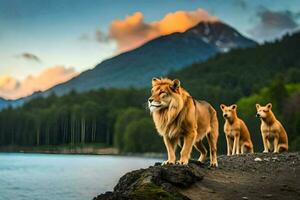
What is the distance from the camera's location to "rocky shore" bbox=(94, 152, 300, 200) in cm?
1323

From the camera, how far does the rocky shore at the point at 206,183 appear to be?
43.4ft

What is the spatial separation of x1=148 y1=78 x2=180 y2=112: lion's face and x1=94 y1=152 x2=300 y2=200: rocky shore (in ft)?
4.69

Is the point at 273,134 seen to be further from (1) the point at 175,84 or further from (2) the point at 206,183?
(1) the point at 175,84

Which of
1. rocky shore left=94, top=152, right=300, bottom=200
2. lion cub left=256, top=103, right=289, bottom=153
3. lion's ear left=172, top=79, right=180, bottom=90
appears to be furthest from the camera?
lion cub left=256, top=103, right=289, bottom=153

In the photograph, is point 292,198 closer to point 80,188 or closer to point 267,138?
point 267,138

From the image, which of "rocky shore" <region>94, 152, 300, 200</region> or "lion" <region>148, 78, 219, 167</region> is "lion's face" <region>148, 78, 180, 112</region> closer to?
"lion" <region>148, 78, 219, 167</region>

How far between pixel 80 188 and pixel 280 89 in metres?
86.4

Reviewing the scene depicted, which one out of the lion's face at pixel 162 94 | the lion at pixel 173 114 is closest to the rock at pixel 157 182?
the lion at pixel 173 114

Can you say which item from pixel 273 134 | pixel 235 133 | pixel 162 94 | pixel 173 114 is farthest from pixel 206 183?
pixel 235 133

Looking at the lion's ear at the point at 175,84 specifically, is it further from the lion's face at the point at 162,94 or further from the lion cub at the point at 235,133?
the lion cub at the point at 235,133

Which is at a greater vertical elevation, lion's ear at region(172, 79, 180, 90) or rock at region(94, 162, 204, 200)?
lion's ear at region(172, 79, 180, 90)

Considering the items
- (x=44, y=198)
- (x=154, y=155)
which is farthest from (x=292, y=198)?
(x=154, y=155)

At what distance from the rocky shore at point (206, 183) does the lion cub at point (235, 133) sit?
875 cm

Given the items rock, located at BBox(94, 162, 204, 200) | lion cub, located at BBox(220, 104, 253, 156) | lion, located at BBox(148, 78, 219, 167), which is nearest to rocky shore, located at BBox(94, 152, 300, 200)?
rock, located at BBox(94, 162, 204, 200)
